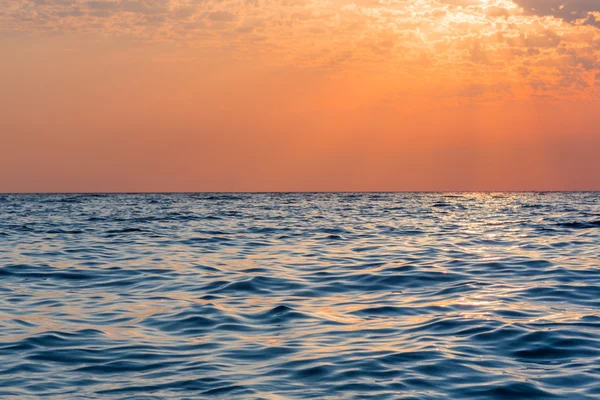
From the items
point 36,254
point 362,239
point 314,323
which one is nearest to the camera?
point 314,323

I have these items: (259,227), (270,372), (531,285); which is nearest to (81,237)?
(259,227)

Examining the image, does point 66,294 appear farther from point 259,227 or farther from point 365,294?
point 259,227

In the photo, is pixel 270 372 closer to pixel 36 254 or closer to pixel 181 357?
pixel 181 357

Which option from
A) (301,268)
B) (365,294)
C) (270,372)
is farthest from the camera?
(301,268)

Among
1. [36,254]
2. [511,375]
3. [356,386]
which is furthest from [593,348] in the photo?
[36,254]

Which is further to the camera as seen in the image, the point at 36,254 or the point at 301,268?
the point at 36,254

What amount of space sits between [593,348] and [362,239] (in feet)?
55.2

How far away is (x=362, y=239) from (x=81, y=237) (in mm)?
10799

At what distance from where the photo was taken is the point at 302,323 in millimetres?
10586

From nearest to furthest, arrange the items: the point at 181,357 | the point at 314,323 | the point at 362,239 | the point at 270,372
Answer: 1. the point at 270,372
2. the point at 181,357
3. the point at 314,323
4. the point at 362,239

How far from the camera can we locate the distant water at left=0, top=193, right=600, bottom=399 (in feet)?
24.5

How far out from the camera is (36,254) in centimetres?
2053

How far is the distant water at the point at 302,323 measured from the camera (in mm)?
7473

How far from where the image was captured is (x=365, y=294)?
1338 cm
